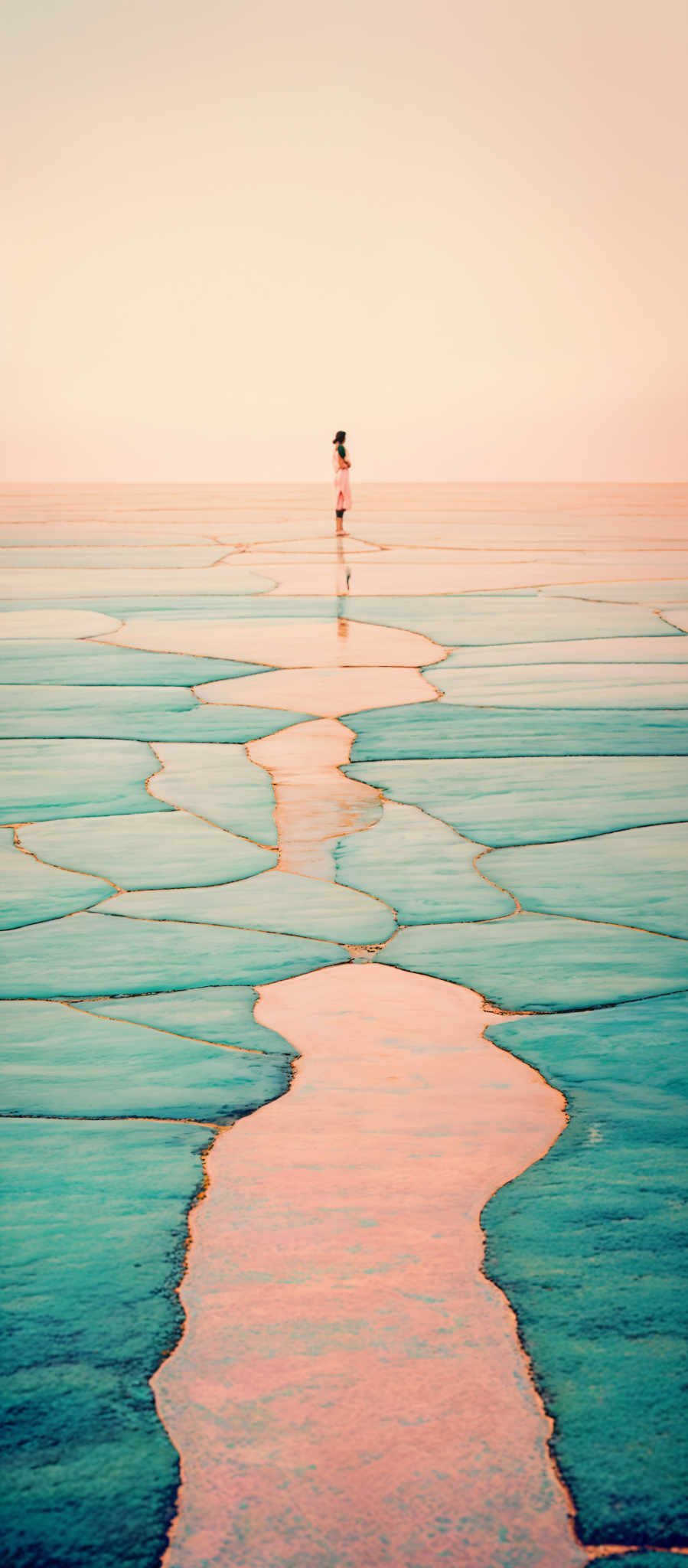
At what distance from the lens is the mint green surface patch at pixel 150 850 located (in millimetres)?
2111

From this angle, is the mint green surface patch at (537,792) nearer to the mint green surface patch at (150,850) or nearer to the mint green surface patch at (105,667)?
the mint green surface patch at (150,850)

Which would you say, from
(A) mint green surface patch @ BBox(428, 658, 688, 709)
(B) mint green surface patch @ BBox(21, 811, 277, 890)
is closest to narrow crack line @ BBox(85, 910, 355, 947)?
Answer: (B) mint green surface patch @ BBox(21, 811, 277, 890)

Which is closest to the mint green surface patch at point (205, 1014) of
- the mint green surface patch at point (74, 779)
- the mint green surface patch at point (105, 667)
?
the mint green surface patch at point (74, 779)

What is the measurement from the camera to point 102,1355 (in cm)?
94

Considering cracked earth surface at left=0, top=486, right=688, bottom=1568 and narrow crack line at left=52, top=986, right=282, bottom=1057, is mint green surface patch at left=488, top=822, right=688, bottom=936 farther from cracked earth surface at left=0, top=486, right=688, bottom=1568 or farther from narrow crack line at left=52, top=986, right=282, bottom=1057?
narrow crack line at left=52, top=986, right=282, bottom=1057

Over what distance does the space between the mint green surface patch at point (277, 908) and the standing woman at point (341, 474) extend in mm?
7987

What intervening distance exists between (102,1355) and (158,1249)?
14cm

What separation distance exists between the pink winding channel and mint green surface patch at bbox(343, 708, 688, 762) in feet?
5.25

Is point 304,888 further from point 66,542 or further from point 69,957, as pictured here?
point 66,542

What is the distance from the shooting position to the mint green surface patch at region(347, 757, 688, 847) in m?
2.39

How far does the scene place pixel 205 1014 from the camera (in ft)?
5.09

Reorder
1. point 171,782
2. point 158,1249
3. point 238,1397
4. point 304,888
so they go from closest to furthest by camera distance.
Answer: point 238,1397, point 158,1249, point 304,888, point 171,782

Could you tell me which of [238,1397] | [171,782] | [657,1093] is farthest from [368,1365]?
[171,782]

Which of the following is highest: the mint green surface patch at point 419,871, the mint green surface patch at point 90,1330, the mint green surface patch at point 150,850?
the mint green surface patch at point 90,1330
